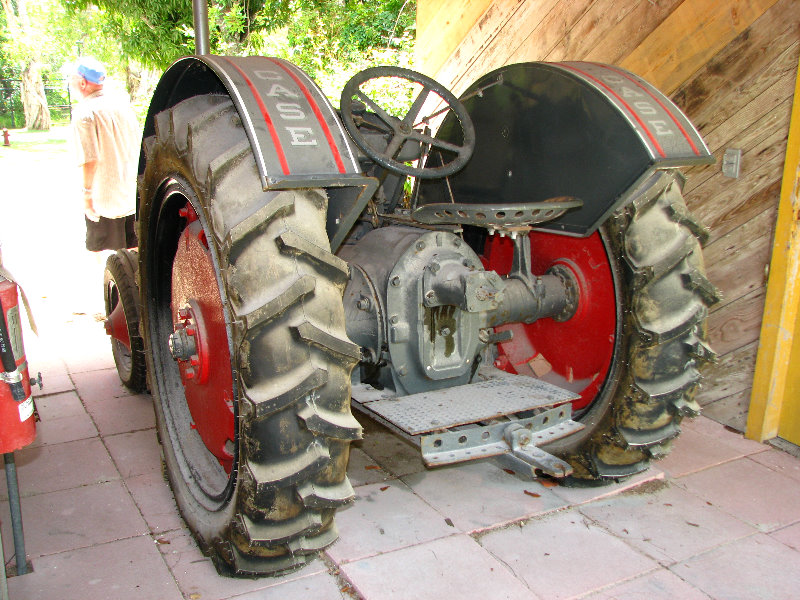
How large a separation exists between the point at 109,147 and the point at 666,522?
4.24 meters

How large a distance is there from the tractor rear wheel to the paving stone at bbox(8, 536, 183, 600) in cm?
152

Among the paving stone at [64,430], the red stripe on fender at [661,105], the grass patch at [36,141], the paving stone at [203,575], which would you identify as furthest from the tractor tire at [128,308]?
the grass patch at [36,141]

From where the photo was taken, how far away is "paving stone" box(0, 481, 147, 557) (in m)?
2.40

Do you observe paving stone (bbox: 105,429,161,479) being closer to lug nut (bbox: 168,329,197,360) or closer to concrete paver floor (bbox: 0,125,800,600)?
concrete paver floor (bbox: 0,125,800,600)

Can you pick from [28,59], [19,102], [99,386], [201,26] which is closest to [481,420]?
[201,26]

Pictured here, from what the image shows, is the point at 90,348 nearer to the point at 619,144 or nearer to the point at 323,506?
the point at 323,506

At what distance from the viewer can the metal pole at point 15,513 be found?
211 centimetres

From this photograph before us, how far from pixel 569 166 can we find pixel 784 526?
1.59m

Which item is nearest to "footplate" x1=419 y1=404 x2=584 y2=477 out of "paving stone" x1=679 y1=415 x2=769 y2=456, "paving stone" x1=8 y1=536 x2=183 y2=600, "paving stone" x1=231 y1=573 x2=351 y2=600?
"paving stone" x1=231 y1=573 x2=351 y2=600

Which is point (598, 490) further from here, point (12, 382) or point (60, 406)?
point (60, 406)

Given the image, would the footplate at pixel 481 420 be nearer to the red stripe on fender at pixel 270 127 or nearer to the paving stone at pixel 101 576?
the paving stone at pixel 101 576

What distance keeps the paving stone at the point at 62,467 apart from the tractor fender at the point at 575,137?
201 cm

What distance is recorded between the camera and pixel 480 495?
9.16ft

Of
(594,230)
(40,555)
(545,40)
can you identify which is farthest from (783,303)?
(40,555)
